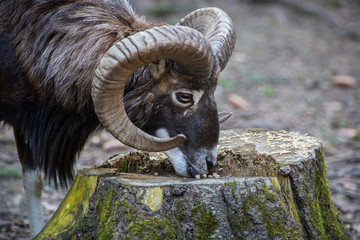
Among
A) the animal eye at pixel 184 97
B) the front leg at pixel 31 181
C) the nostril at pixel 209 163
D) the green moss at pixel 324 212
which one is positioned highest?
the animal eye at pixel 184 97

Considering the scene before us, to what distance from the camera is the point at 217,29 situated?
→ 202 inches

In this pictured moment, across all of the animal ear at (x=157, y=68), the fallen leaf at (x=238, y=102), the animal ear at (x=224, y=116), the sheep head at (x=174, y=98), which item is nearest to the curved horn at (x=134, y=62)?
the sheep head at (x=174, y=98)

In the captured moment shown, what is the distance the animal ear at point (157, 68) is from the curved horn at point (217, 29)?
23.1 inches

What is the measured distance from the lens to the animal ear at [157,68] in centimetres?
453

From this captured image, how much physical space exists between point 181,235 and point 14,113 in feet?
8.28

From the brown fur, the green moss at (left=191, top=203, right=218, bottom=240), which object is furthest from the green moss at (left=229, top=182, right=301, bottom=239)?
the brown fur

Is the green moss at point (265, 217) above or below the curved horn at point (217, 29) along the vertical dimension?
below

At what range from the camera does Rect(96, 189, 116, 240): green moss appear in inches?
146

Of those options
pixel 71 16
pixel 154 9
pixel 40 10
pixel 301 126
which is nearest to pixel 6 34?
pixel 40 10

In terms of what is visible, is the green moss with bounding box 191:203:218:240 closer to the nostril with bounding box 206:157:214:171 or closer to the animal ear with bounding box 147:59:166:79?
the nostril with bounding box 206:157:214:171

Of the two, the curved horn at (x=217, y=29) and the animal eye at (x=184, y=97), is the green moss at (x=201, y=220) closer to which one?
the animal eye at (x=184, y=97)

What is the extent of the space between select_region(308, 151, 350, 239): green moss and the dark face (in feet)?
3.31

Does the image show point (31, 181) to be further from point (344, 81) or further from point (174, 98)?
point (344, 81)

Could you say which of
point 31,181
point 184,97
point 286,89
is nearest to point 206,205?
point 184,97
